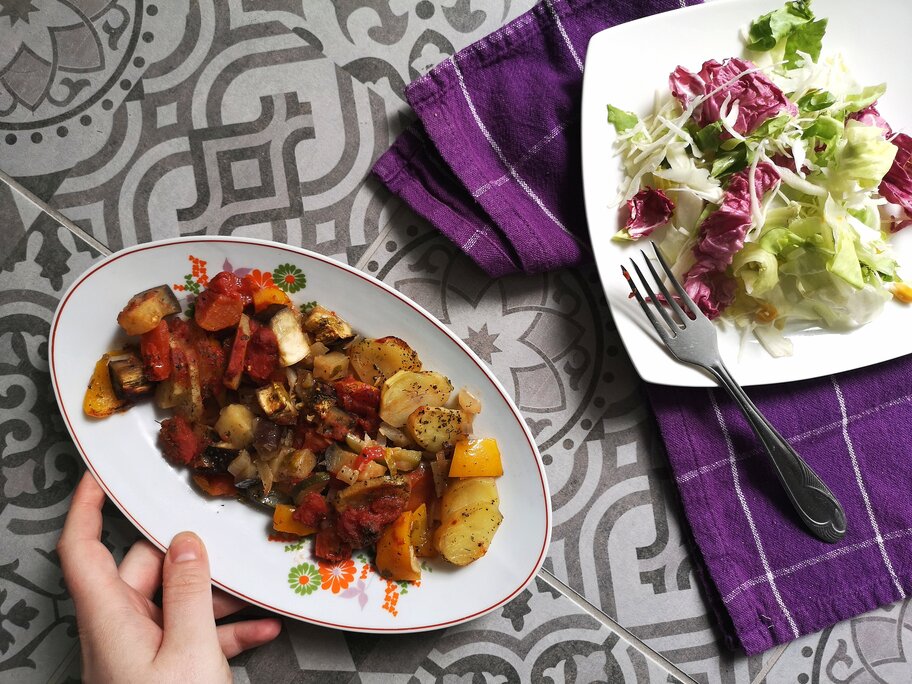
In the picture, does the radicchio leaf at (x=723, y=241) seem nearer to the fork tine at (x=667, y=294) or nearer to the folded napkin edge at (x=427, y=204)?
the fork tine at (x=667, y=294)

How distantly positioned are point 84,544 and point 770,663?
1676 millimetres

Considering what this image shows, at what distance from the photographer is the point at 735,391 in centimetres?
141

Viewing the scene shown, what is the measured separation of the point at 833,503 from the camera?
1489 millimetres

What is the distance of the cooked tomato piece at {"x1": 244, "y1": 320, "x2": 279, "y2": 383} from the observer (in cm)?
133

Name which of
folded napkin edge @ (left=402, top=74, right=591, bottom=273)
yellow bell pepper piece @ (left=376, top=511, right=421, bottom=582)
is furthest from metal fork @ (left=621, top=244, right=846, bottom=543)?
yellow bell pepper piece @ (left=376, top=511, right=421, bottom=582)

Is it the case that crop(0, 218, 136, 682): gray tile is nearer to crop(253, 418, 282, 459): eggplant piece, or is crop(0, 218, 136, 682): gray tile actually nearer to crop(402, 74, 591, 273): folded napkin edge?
crop(253, 418, 282, 459): eggplant piece

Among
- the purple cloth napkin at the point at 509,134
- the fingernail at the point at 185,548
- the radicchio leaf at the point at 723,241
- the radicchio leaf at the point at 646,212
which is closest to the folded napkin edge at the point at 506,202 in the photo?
the purple cloth napkin at the point at 509,134

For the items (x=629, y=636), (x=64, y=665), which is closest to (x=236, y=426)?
(x=64, y=665)

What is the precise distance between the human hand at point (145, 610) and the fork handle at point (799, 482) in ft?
4.03

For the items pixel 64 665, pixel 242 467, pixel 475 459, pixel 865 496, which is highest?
pixel 242 467

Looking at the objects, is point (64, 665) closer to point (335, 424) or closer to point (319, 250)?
point (335, 424)

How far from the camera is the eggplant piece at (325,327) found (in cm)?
136

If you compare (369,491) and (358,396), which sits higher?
(358,396)

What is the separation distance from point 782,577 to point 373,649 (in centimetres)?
102
